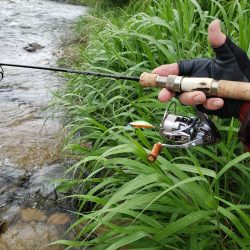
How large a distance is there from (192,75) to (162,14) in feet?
7.99

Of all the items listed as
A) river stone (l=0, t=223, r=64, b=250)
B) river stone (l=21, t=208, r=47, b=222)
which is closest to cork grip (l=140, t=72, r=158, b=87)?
river stone (l=0, t=223, r=64, b=250)

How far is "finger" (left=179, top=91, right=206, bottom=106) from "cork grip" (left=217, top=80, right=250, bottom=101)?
0.27 ft

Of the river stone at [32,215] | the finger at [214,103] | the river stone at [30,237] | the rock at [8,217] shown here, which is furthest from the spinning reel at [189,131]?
the rock at [8,217]

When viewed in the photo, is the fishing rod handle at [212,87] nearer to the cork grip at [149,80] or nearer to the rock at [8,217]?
the cork grip at [149,80]

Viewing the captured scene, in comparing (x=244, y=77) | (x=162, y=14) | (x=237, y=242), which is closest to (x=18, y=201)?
(x=237, y=242)

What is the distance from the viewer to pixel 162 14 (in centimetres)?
418

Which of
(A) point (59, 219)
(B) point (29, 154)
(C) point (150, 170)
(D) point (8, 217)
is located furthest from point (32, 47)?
(C) point (150, 170)

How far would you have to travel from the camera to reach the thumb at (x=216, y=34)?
162 centimetres

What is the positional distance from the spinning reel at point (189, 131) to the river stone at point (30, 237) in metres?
1.24

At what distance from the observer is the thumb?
5.32ft

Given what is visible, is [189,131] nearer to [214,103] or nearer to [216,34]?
[214,103]

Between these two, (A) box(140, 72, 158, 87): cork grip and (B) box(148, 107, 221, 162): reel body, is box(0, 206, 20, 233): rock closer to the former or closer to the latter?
(B) box(148, 107, 221, 162): reel body

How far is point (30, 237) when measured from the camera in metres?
2.75

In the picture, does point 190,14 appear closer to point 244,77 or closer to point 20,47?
point 244,77
